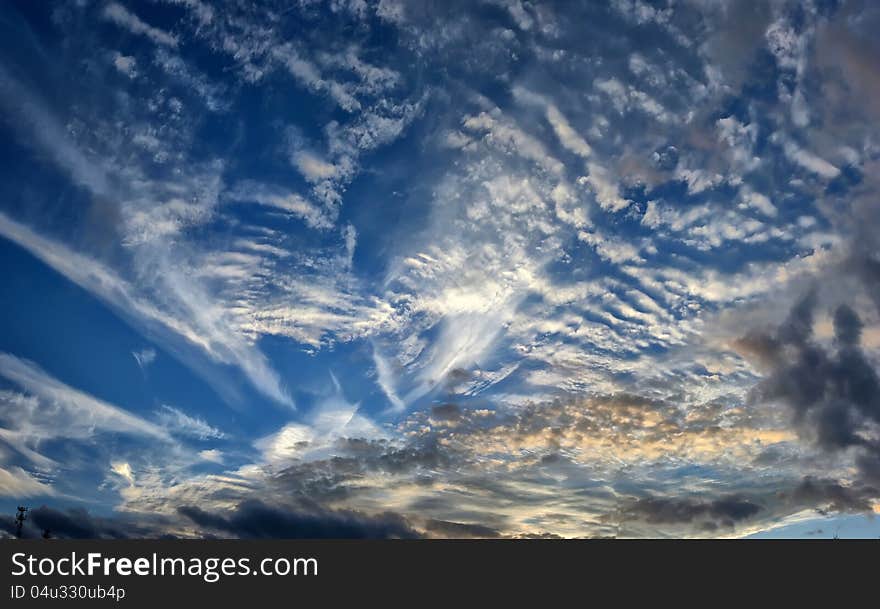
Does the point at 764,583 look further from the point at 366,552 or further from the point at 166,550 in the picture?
the point at 166,550

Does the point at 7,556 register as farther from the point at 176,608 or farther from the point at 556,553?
the point at 556,553

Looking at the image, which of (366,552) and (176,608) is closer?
(176,608)

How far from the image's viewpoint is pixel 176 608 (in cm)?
7456

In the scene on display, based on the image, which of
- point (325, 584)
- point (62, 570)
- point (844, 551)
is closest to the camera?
point (62, 570)

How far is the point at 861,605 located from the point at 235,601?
347ft

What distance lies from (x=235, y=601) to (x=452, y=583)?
3726 cm

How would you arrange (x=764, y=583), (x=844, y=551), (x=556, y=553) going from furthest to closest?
1. (x=844, y=551)
2. (x=556, y=553)
3. (x=764, y=583)

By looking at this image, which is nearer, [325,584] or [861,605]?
[325,584]

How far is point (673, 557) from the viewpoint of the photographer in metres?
112

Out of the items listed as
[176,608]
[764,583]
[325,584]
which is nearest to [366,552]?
[325,584]

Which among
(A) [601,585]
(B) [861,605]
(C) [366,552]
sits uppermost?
(C) [366,552]

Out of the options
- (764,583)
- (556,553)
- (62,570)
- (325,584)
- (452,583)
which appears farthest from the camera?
(556,553)

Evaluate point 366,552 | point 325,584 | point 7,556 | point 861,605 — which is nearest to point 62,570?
point 7,556

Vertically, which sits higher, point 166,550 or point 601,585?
point 166,550
